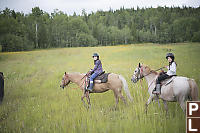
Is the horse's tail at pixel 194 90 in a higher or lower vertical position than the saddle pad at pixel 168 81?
lower

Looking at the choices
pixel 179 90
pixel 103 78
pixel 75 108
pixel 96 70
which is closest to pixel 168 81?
pixel 179 90

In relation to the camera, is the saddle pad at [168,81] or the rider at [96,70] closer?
the saddle pad at [168,81]

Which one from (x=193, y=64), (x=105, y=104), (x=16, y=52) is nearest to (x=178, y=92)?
(x=105, y=104)

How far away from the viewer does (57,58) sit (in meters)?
13.9

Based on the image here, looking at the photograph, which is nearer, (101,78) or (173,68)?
(173,68)

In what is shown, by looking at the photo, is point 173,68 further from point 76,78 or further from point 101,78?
point 76,78

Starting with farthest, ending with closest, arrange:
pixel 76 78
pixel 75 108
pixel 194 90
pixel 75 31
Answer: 1. pixel 75 31
2. pixel 76 78
3. pixel 75 108
4. pixel 194 90

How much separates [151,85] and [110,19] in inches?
1387

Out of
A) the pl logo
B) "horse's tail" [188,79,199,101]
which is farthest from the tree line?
the pl logo

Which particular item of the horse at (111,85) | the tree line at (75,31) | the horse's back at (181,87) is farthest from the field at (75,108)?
the tree line at (75,31)

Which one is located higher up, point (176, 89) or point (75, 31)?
point (75, 31)

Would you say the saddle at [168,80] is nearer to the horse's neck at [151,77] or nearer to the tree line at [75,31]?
the horse's neck at [151,77]

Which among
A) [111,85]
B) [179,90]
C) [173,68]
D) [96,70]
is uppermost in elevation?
[173,68]

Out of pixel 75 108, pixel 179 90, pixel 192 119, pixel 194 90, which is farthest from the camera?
pixel 75 108
